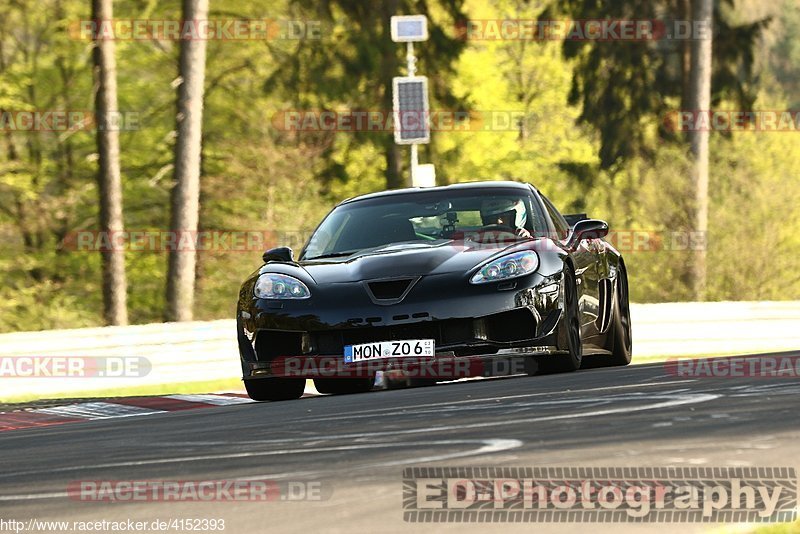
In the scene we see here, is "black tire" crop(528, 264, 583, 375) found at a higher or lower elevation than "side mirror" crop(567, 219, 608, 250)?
lower

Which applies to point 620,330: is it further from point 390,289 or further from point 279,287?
point 279,287

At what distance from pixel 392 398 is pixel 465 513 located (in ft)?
14.9

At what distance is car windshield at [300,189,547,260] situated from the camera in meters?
10.9

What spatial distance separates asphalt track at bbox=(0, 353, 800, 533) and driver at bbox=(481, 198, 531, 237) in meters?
1.90

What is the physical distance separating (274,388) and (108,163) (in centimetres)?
1907

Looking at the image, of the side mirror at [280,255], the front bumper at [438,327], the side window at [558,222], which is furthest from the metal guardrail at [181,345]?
the front bumper at [438,327]

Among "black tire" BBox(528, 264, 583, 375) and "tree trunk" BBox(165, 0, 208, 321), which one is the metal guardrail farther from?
"tree trunk" BBox(165, 0, 208, 321)

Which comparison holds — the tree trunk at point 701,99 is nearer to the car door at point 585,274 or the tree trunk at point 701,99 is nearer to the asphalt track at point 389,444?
the car door at point 585,274

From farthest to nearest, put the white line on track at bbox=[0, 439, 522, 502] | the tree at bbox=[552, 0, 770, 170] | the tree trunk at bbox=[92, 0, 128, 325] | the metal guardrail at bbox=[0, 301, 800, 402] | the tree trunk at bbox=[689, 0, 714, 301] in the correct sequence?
1. the tree at bbox=[552, 0, 770, 170]
2. the tree trunk at bbox=[689, 0, 714, 301]
3. the tree trunk at bbox=[92, 0, 128, 325]
4. the metal guardrail at bbox=[0, 301, 800, 402]
5. the white line on track at bbox=[0, 439, 522, 502]

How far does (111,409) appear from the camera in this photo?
39.2 feet

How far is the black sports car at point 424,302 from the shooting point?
9.76 meters

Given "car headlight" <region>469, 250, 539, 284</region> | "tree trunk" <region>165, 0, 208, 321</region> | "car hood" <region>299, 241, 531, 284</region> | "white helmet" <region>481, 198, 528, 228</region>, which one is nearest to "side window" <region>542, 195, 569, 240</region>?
"white helmet" <region>481, 198, 528, 228</region>

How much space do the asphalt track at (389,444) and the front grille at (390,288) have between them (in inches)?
28.5

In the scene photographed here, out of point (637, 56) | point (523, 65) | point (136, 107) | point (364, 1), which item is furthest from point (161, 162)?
point (523, 65)
